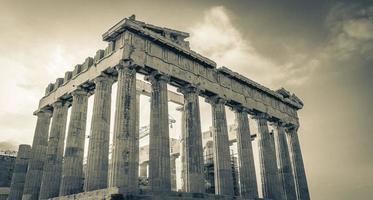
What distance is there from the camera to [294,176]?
35219 millimetres

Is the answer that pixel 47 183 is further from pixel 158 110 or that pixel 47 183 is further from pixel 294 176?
pixel 294 176

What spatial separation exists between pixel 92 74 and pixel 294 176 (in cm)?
2477

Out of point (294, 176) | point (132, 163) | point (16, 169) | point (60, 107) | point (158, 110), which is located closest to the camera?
point (132, 163)

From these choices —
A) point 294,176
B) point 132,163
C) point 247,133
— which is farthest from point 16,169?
point 294,176

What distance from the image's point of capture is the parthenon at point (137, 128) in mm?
20250

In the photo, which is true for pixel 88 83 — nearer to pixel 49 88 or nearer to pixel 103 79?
pixel 103 79

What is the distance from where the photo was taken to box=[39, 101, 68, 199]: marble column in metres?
24.7

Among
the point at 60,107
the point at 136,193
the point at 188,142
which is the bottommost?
the point at 136,193

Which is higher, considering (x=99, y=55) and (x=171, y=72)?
(x=99, y=55)

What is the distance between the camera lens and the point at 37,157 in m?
28.4

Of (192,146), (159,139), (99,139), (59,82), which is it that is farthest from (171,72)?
(59,82)

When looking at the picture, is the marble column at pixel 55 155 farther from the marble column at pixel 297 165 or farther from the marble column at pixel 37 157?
the marble column at pixel 297 165

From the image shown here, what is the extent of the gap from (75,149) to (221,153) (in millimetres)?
11562

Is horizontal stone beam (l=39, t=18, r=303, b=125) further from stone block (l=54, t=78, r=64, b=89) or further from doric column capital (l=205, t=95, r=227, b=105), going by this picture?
doric column capital (l=205, t=95, r=227, b=105)
